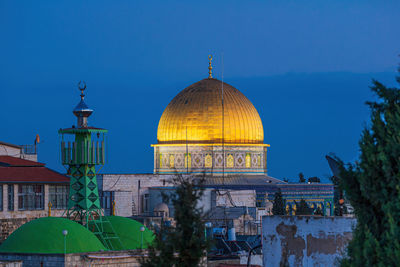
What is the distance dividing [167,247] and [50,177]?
2712 cm

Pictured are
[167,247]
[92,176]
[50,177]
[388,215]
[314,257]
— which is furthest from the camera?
[50,177]

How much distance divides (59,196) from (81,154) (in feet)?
28.1

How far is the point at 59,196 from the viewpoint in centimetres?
4138

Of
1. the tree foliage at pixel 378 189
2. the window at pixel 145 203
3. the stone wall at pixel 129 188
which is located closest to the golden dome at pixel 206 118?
the stone wall at pixel 129 188

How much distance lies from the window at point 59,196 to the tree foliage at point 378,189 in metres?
29.9

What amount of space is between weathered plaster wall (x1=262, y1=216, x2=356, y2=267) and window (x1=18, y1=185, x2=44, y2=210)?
23.5 meters

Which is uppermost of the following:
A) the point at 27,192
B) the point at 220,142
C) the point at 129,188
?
the point at 220,142

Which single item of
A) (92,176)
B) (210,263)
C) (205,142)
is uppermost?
(205,142)

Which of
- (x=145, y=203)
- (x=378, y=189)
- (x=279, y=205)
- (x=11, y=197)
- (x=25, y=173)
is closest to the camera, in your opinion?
(x=378, y=189)

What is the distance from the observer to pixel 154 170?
6812 centimetres

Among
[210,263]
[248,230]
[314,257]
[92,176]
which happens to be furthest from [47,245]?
[248,230]

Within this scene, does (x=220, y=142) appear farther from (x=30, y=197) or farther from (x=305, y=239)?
(x=305, y=239)

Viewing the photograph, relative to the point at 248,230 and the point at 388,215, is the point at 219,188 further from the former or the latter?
the point at 388,215

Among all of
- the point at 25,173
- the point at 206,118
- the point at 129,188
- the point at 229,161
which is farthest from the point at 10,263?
the point at 229,161
